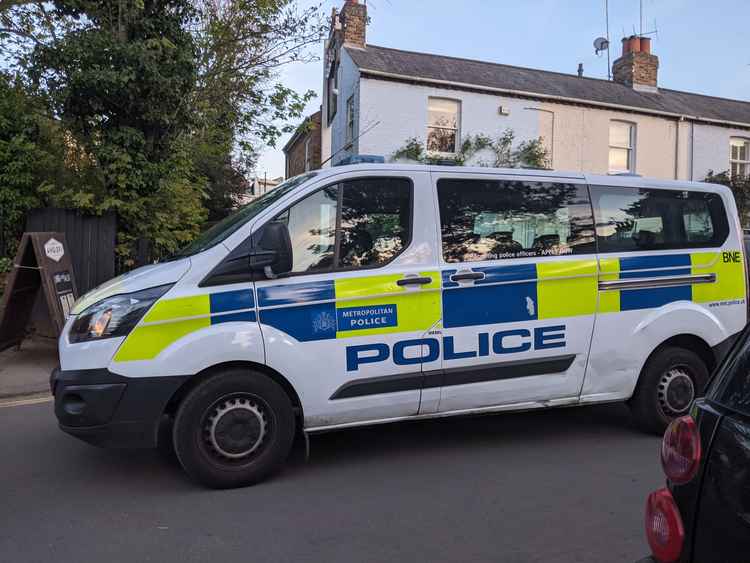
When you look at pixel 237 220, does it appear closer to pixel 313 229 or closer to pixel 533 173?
pixel 313 229

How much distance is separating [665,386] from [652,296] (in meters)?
0.73

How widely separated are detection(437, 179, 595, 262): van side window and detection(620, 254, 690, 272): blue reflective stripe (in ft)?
0.99

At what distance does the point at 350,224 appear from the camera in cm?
427

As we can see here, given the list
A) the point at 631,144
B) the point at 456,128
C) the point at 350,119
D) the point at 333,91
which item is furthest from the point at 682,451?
the point at 333,91

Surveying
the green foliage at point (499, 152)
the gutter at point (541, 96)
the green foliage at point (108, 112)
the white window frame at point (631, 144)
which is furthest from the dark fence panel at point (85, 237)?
the white window frame at point (631, 144)

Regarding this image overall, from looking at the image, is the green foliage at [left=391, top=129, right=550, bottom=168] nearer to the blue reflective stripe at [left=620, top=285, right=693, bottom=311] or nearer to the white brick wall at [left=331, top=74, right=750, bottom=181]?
the white brick wall at [left=331, top=74, right=750, bottom=181]

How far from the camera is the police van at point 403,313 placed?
3.83 metres

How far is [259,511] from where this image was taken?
145 inches

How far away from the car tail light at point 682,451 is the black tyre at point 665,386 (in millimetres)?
3265

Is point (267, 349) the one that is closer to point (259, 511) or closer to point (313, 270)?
point (313, 270)

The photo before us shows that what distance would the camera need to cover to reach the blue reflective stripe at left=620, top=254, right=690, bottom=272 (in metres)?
4.87

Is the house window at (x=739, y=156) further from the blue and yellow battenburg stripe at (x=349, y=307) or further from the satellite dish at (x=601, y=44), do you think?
the blue and yellow battenburg stripe at (x=349, y=307)

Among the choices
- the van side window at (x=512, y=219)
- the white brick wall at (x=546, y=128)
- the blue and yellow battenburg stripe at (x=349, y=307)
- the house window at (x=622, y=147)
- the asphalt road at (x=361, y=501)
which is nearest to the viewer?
the asphalt road at (x=361, y=501)

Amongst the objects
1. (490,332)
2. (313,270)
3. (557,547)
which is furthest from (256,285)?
(557,547)
